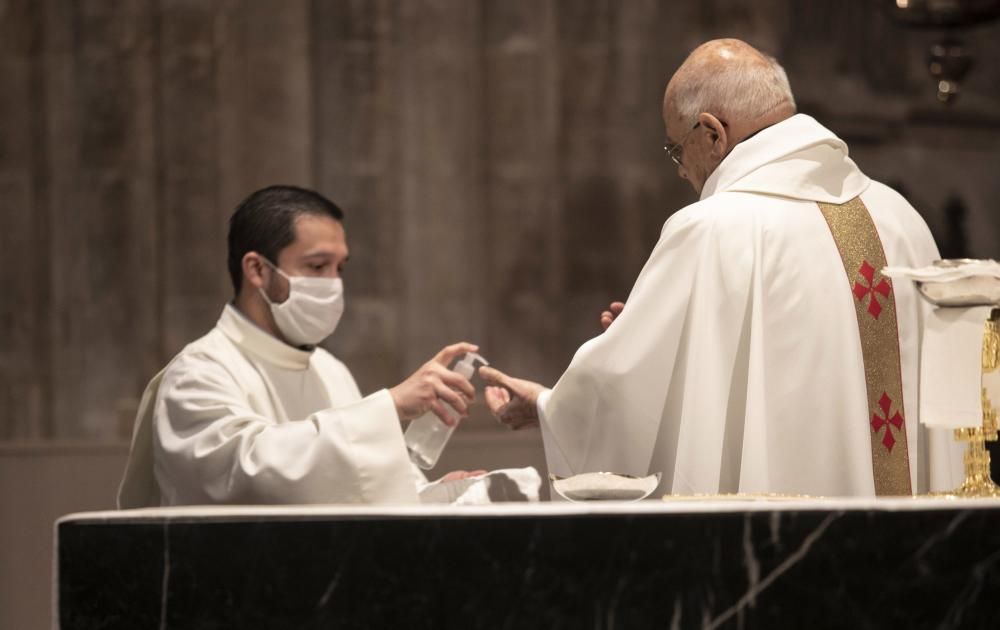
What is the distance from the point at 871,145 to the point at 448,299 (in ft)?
13.0

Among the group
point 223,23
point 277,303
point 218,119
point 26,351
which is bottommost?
point 26,351

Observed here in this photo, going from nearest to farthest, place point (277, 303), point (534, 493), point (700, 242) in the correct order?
point (700, 242) < point (534, 493) < point (277, 303)

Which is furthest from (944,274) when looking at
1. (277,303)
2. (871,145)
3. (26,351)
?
(871,145)

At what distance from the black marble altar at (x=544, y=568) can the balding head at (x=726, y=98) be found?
152 centimetres

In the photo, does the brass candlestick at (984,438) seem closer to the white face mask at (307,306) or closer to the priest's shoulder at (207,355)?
the white face mask at (307,306)

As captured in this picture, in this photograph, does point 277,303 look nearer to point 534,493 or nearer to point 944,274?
point 534,493

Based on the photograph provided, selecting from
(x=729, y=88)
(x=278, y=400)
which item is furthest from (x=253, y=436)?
(x=729, y=88)

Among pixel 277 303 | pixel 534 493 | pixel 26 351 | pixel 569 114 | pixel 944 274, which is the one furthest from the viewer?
pixel 569 114

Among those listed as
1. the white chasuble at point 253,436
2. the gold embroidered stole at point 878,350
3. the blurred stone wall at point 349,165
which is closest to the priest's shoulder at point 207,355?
the white chasuble at point 253,436

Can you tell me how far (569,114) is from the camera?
990cm

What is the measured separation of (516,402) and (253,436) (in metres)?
0.74

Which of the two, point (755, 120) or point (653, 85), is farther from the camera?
point (653, 85)

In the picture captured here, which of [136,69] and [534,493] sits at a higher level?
[136,69]

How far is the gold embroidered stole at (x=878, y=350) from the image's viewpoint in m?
4.10
